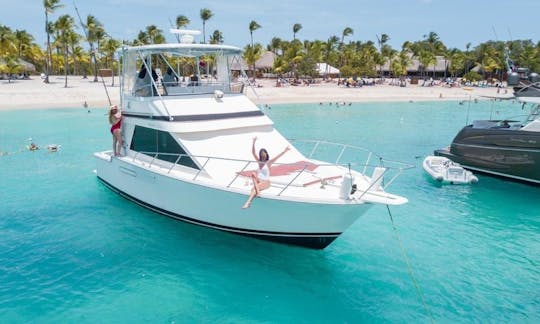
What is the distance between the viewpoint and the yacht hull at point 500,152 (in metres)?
15.2

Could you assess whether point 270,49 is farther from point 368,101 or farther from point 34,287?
point 34,287

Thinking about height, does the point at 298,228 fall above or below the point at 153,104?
below

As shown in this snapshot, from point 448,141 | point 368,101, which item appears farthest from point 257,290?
point 368,101

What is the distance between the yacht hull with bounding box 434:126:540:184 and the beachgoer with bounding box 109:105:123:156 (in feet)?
43.9

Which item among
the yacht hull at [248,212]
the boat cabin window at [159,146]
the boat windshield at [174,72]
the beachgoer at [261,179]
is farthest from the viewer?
the boat windshield at [174,72]

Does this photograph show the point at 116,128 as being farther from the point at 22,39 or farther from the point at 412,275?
the point at 22,39

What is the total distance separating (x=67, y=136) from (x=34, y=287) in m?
20.7

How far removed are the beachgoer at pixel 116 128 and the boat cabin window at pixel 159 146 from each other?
454 mm

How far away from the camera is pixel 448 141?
26.2 meters

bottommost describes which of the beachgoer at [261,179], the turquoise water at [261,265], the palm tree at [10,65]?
the turquoise water at [261,265]

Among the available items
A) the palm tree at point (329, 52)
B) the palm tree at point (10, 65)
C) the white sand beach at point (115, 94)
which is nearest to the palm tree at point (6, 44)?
the palm tree at point (10, 65)

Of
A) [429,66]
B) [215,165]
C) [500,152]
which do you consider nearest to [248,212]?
[215,165]

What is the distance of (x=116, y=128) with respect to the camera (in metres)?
12.1

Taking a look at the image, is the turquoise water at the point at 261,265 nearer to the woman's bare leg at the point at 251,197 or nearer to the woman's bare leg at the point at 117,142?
the woman's bare leg at the point at 251,197
